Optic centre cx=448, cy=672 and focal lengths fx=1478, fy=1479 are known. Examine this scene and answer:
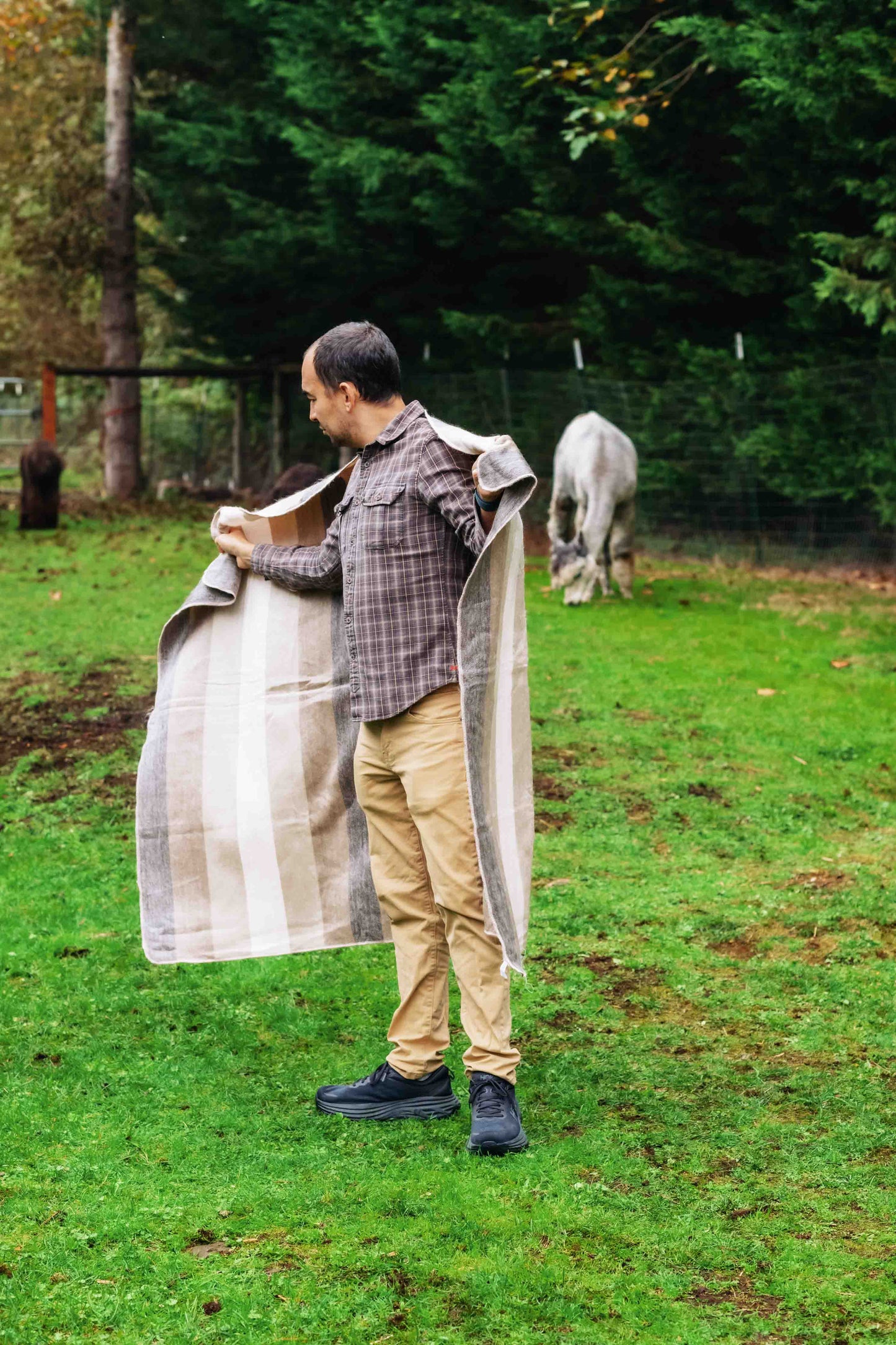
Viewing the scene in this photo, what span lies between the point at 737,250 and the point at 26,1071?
1479 centimetres

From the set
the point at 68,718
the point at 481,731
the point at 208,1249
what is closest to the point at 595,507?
the point at 68,718

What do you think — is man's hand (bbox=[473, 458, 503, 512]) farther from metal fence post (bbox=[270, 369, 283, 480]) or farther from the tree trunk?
the tree trunk

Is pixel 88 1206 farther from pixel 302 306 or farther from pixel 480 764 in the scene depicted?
pixel 302 306

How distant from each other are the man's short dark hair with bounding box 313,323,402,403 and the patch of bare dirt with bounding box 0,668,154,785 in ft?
13.6

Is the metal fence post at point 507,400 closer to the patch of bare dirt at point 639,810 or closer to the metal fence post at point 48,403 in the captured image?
the metal fence post at point 48,403

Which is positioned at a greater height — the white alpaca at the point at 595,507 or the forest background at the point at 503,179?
the forest background at the point at 503,179

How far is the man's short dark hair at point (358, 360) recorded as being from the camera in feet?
12.7

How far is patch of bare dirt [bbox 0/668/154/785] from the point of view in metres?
8.11

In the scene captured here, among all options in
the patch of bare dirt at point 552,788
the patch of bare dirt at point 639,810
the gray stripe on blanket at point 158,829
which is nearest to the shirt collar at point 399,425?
the gray stripe on blanket at point 158,829

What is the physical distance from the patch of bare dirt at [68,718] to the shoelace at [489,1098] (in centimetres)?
412

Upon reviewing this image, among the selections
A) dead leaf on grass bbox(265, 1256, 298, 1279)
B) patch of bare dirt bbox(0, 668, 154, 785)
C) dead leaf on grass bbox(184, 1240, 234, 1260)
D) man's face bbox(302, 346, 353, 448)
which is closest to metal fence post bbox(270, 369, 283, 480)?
patch of bare dirt bbox(0, 668, 154, 785)

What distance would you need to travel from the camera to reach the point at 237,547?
14.0 feet

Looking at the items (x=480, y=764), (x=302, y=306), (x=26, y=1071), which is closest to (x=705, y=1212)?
(x=480, y=764)

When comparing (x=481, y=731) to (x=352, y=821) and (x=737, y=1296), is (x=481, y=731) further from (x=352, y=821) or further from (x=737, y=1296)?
(x=737, y=1296)
